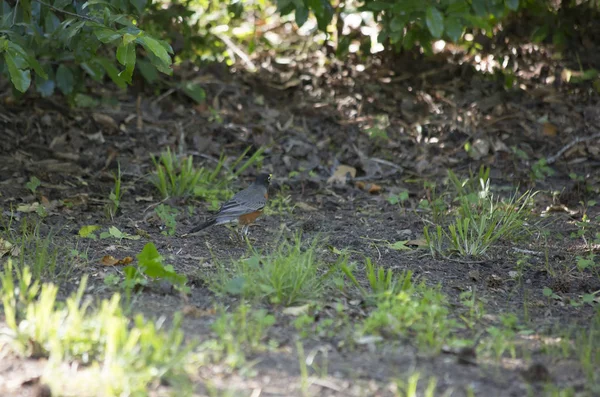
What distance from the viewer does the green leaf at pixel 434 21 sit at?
18.2ft

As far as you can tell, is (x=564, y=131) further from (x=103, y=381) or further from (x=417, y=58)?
(x=103, y=381)

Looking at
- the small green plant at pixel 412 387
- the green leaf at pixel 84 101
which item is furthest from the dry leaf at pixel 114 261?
the green leaf at pixel 84 101

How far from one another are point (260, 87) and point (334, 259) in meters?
3.66

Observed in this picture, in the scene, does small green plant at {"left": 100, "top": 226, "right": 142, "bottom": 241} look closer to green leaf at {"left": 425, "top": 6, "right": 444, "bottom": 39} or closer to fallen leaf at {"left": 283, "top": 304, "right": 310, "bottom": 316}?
fallen leaf at {"left": 283, "top": 304, "right": 310, "bottom": 316}

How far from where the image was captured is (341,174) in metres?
6.77

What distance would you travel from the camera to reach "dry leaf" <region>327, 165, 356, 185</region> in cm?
668

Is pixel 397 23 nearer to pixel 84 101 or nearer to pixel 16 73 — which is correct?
pixel 16 73

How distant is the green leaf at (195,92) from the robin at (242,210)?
202 centimetres

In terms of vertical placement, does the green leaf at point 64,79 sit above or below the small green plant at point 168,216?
above

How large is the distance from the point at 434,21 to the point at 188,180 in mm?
2274

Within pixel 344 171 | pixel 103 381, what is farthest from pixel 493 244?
pixel 103 381

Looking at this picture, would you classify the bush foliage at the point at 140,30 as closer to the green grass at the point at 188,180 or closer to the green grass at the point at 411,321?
the green grass at the point at 188,180

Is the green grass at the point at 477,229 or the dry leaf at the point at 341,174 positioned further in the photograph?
the dry leaf at the point at 341,174

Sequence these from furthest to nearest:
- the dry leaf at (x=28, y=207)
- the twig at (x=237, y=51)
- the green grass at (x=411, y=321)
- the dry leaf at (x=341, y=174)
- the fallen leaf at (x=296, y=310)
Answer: the twig at (x=237, y=51) < the dry leaf at (x=341, y=174) < the dry leaf at (x=28, y=207) < the fallen leaf at (x=296, y=310) < the green grass at (x=411, y=321)
